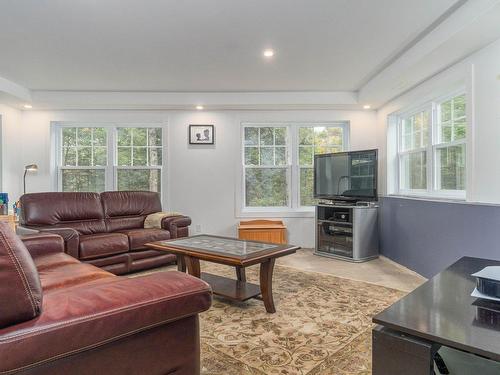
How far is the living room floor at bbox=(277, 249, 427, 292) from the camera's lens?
129 inches

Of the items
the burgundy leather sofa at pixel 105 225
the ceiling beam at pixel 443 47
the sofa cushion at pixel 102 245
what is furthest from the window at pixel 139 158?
the ceiling beam at pixel 443 47

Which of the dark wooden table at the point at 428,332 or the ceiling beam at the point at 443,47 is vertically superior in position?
the ceiling beam at the point at 443,47

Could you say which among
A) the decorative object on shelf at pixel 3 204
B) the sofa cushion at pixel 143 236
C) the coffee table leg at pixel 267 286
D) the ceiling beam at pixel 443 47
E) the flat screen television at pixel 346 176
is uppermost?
the ceiling beam at pixel 443 47

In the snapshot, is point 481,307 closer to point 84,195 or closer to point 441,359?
point 441,359

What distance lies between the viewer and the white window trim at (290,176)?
5.00 meters

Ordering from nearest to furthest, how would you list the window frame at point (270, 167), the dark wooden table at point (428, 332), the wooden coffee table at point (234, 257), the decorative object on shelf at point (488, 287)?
1. the dark wooden table at point (428, 332)
2. the decorative object on shelf at point (488, 287)
3. the wooden coffee table at point (234, 257)
4. the window frame at point (270, 167)

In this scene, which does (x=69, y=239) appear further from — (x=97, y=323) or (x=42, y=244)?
(x=97, y=323)

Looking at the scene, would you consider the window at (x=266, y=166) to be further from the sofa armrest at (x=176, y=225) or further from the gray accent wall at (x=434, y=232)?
the gray accent wall at (x=434, y=232)

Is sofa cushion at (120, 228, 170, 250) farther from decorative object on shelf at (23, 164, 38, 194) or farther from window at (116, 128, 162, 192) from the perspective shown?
decorative object on shelf at (23, 164, 38, 194)

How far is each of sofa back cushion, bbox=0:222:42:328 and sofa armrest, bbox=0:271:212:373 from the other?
31mm

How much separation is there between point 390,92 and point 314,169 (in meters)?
1.48

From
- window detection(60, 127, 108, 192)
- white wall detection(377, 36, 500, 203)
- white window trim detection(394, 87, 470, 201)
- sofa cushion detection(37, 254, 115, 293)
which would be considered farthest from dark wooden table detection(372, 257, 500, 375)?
window detection(60, 127, 108, 192)

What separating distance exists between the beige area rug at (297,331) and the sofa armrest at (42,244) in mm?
1276

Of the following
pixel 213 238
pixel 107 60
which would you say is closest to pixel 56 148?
pixel 107 60
